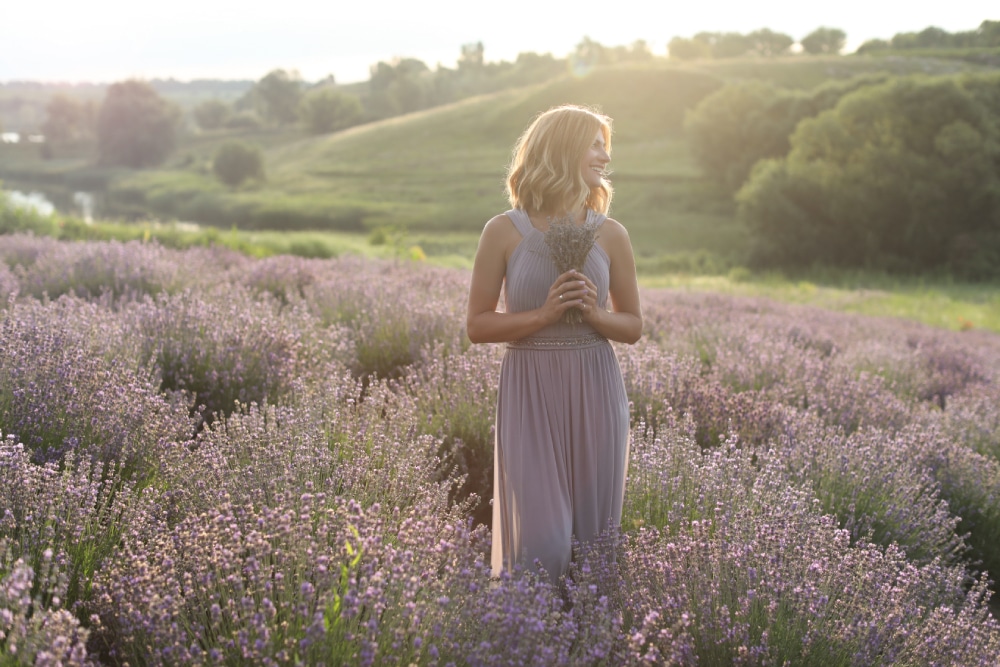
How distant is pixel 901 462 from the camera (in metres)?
3.83

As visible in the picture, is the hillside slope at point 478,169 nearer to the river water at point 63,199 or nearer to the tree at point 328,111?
the river water at point 63,199

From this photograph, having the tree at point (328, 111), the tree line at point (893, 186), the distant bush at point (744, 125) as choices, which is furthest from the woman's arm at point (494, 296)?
the tree at point (328, 111)

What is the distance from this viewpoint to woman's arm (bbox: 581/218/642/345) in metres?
2.50

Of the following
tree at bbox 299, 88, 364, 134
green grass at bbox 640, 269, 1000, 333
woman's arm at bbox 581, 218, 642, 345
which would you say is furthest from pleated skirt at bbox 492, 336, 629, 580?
tree at bbox 299, 88, 364, 134

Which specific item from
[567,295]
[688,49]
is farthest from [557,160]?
[688,49]

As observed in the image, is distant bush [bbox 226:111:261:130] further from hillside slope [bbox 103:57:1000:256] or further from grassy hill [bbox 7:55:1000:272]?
hillside slope [bbox 103:57:1000:256]

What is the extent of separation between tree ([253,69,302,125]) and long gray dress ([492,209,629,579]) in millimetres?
92011

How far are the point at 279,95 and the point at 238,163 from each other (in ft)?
131

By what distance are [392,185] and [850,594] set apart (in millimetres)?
49371

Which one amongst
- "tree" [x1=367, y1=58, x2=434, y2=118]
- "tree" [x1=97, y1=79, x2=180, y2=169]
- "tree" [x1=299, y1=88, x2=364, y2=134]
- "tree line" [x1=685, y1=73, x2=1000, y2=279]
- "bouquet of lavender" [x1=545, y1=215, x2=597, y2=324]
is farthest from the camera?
"tree" [x1=367, y1=58, x2=434, y2=118]

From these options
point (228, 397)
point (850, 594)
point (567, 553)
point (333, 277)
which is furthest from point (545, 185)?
point (333, 277)

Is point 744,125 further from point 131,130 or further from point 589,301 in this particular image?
point 131,130

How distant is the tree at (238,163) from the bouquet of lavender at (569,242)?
181 feet

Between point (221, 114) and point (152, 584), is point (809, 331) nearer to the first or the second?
point (152, 584)
